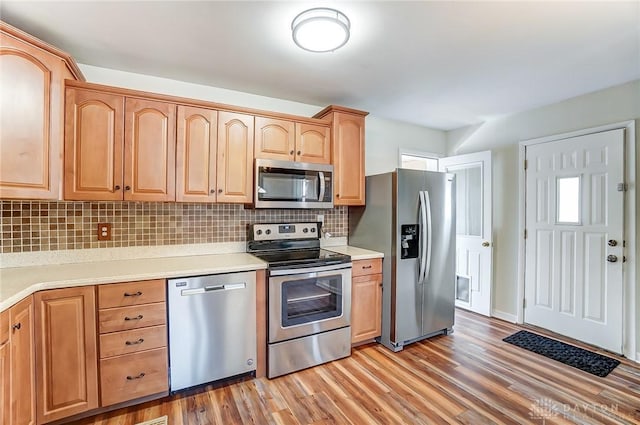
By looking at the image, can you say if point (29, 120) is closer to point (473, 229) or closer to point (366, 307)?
point (366, 307)

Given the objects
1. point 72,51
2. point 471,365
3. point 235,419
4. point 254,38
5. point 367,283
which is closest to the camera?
point 235,419

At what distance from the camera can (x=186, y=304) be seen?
1.95m

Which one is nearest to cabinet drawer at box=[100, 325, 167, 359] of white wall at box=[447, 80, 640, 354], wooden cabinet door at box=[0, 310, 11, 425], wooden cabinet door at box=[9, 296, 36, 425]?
wooden cabinet door at box=[9, 296, 36, 425]

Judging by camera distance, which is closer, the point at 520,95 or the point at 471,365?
the point at 471,365

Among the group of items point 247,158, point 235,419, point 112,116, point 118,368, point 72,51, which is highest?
point 72,51

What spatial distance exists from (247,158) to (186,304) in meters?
1.25

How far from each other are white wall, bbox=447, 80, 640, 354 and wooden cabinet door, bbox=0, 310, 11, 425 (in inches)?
167

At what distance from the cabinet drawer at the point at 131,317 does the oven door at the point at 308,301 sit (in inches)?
29.7

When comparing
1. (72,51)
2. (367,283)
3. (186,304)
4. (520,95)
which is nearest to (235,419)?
(186,304)

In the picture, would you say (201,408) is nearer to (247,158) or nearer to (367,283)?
(367,283)

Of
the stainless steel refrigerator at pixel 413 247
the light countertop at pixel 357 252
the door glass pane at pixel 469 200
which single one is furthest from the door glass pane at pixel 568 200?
the light countertop at pixel 357 252

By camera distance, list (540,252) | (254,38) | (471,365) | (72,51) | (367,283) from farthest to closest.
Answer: (540,252)
(367,283)
(471,365)
(72,51)
(254,38)

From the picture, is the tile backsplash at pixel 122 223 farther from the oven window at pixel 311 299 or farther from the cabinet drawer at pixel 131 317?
the oven window at pixel 311 299

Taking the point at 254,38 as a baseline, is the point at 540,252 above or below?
below
